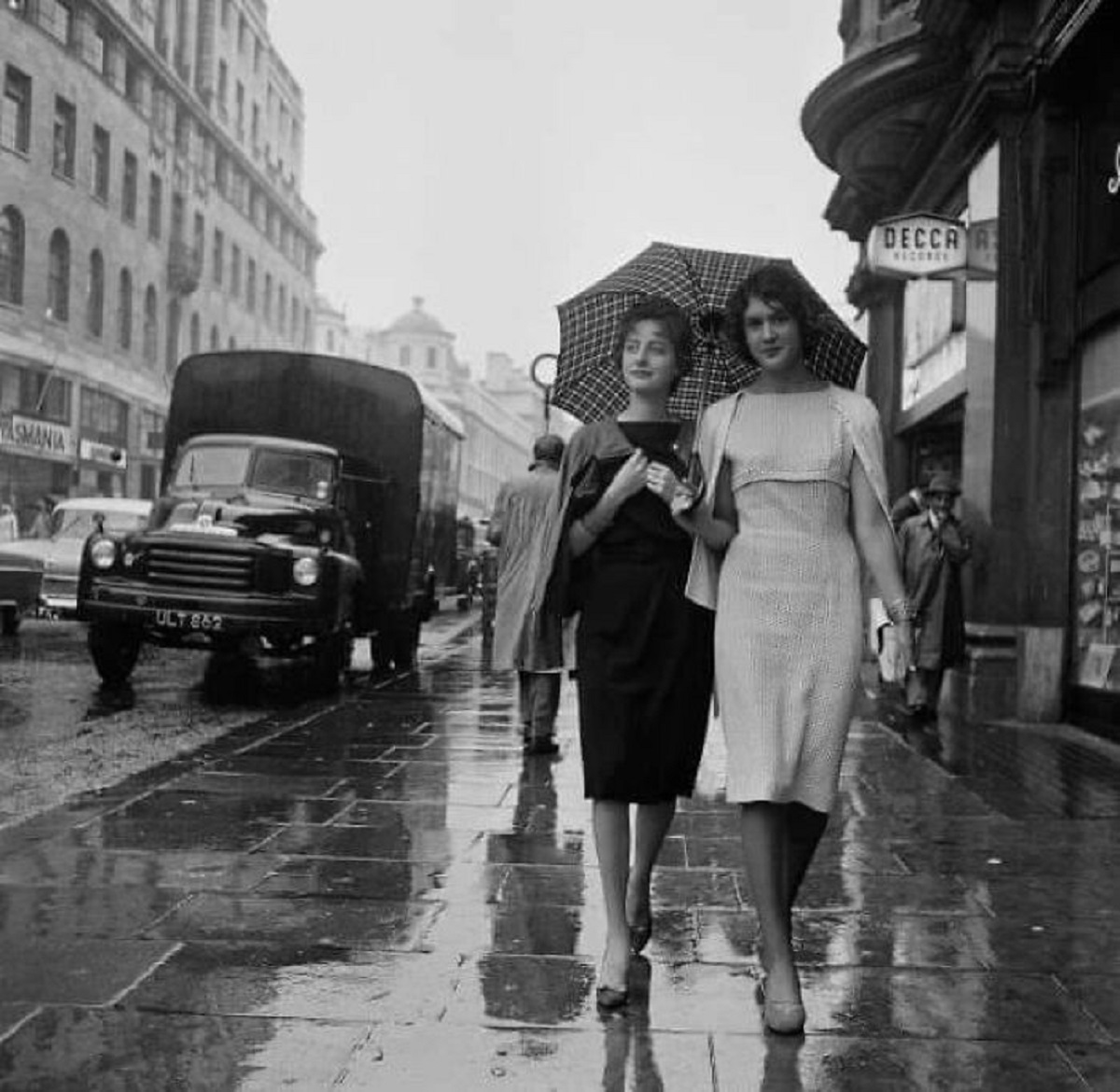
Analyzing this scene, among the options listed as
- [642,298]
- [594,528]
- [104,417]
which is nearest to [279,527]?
[642,298]

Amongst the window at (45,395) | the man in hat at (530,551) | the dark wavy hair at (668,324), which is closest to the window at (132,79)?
the window at (45,395)

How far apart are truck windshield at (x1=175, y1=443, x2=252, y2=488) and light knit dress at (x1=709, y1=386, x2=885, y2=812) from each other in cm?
968

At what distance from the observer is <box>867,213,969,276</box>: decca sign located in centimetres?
1166

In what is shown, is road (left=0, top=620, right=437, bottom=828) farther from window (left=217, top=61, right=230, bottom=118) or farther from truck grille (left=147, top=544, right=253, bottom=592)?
window (left=217, top=61, right=230, bottom=118)

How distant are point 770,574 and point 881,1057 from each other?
1159 millimetres

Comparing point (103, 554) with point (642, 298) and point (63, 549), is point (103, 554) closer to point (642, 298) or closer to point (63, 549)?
point (63, 549)

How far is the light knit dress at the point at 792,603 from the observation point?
372 cm

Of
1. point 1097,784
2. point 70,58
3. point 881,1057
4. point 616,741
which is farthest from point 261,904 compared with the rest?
point 70,58

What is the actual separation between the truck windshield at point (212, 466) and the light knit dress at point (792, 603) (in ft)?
31.8

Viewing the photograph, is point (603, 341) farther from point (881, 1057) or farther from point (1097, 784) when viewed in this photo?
point (1097, 784)

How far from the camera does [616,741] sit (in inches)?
156

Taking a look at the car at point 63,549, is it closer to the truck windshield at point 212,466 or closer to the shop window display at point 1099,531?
the truck windshield at point 212,466

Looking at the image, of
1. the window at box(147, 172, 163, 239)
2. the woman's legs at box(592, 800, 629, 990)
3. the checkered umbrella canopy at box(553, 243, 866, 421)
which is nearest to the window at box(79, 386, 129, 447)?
the window at box(147, 172, 163, 239)

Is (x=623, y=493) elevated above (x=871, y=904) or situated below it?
above
